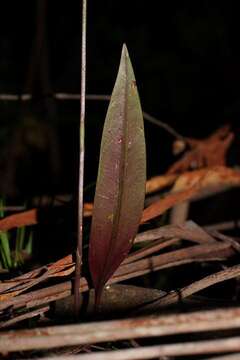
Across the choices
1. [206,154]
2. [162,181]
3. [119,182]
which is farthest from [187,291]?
[206,154]

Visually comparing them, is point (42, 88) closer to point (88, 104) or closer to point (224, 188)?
point (88, 104)

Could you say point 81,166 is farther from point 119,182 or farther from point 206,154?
point 206,154

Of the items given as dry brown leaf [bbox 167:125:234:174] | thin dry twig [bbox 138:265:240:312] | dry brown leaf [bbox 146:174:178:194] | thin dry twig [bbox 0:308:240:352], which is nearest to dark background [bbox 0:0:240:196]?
dry brown leaf [bbox 167:125:234:174]

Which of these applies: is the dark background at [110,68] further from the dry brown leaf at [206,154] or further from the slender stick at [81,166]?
the slender stick at [81,166]

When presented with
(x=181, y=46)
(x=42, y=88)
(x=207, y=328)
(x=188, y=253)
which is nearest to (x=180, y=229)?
(x=188, y=253)

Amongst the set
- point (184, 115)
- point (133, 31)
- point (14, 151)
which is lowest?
point (14, 151)

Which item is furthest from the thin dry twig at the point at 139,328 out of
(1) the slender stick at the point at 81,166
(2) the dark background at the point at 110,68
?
(2) the dark background at the point at 110,68
